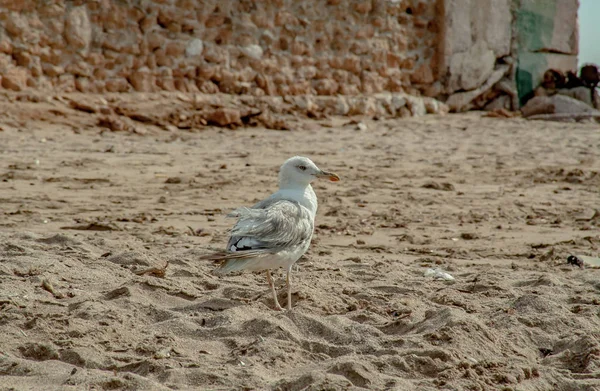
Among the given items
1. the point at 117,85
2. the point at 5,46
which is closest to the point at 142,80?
the point at 117,85

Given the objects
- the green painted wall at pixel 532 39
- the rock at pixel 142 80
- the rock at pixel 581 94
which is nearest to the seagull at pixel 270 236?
the rock at pixel 142 80

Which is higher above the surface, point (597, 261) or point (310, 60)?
point (310, 60)

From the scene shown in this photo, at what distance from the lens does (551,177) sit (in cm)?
841

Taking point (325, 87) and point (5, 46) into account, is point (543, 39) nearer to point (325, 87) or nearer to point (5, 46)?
point (325, 87)

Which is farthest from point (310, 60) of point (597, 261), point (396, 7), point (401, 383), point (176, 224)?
point (401, 383)

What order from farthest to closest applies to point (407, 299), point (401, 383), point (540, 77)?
point (540, 77)
point (407, 299)
point (401, 383)

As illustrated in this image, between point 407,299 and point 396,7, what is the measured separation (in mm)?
10255

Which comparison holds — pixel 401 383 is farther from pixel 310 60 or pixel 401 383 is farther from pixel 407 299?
pixel 310 60

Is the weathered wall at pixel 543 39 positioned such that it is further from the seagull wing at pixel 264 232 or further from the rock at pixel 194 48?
the seagull wing at pixel 264 232

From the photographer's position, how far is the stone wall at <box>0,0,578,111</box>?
400 inches

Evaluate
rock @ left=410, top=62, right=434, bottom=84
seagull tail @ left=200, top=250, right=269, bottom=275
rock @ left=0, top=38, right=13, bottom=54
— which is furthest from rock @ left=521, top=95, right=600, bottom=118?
seagull tail @ left=200, top=250, right=269, bottom=275

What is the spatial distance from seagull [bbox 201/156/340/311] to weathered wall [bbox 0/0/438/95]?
645 centimetres

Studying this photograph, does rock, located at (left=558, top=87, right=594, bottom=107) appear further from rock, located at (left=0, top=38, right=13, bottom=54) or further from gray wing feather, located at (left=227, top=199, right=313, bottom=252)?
gray wing feather, located at (left=227, top=199, right=313, bottom=252)

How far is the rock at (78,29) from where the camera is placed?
10227 millimetres
